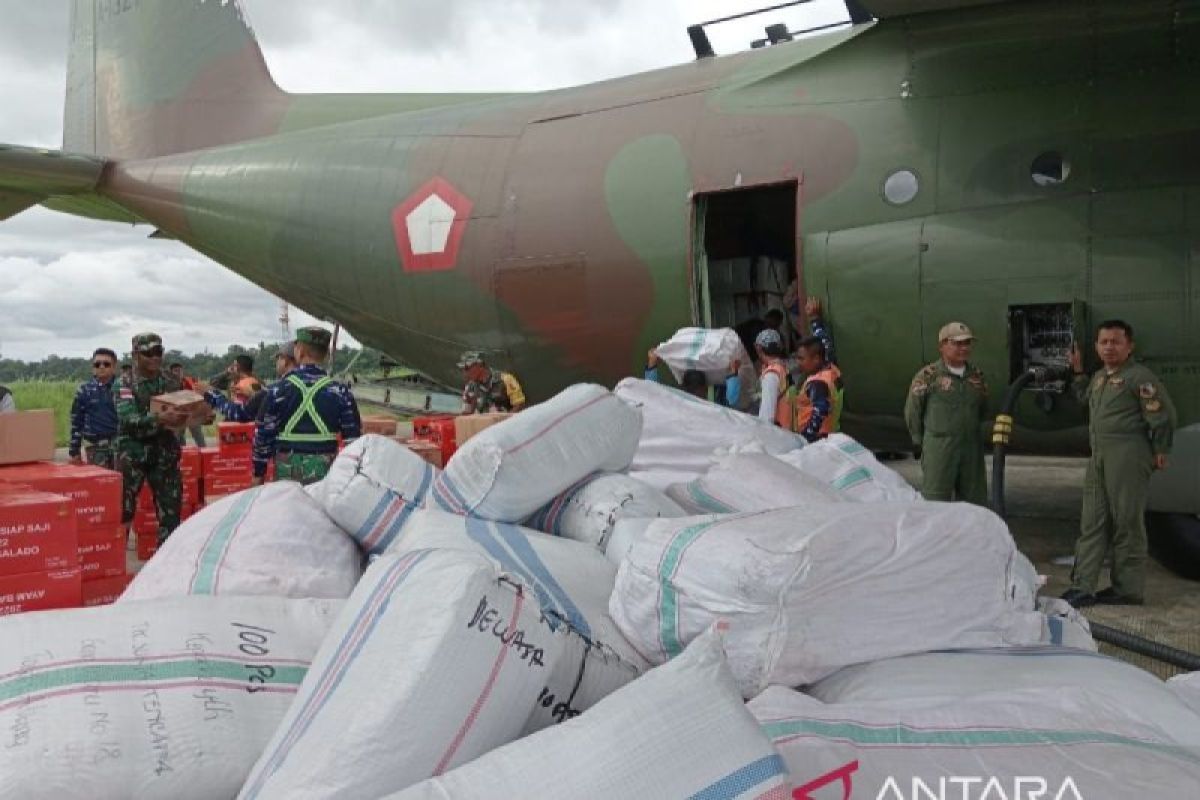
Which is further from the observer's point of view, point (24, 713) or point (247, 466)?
point (247, 466)

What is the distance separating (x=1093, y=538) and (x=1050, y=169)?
6.16 feet

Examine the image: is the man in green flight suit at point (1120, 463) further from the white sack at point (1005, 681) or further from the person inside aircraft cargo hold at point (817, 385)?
the white sack at point (1005, 681)

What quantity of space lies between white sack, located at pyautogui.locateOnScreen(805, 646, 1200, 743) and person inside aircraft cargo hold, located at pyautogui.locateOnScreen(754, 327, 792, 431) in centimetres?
325

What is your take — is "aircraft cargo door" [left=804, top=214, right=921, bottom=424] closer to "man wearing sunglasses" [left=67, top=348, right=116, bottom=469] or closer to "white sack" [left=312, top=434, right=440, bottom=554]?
"white sack" [left=312, top=434, right=440, bottom=554]

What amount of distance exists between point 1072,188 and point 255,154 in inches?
240

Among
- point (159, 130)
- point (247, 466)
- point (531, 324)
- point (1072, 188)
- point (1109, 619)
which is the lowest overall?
point (1109, 619)

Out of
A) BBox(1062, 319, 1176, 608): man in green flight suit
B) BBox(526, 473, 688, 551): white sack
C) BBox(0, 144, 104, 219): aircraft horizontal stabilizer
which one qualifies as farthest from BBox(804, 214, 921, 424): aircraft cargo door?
BBox(0, 144, 104, 219): aircraft horizontal stabilizer

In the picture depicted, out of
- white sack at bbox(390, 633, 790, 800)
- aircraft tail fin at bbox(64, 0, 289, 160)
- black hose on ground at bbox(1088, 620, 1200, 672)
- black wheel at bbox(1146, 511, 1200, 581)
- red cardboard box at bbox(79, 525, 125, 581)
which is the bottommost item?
black wheel at bbox(1146, 511, 1200, 581)

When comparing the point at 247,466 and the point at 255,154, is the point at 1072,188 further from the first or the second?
the point at 255,154

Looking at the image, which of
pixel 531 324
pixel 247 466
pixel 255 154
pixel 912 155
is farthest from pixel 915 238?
pixel 255 154

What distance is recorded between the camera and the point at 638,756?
128cm

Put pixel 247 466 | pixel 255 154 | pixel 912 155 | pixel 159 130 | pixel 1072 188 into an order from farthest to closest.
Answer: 1. pixel 159 130
2. pixel 255 154
3. pixel 247 466
4. pixel 912 155
5. pixel 1072 188

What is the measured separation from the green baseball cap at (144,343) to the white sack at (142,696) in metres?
3.63

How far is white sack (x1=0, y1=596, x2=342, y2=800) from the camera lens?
154 cm
